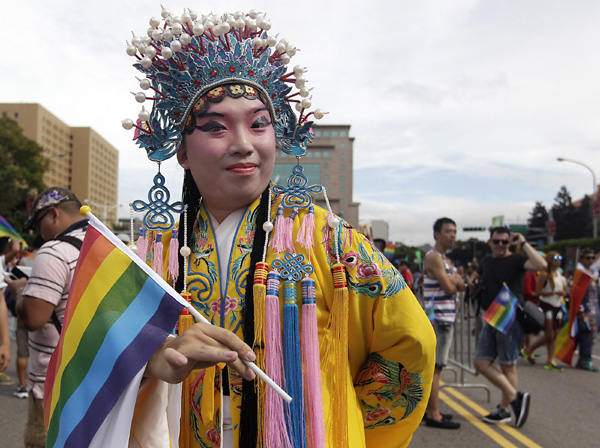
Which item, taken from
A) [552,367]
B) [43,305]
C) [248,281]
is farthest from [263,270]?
[552,367]

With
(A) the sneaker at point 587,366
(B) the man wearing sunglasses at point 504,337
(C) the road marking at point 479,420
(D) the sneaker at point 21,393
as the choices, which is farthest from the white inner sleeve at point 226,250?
(A) the sneaker at point 587,366

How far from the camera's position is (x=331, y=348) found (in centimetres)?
173

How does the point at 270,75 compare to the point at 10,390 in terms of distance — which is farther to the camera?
the point at 10,390

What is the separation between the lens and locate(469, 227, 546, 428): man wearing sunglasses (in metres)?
5.41

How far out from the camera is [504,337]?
5480 mm

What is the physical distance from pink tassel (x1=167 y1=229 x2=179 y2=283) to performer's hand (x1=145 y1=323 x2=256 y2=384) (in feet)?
1.67

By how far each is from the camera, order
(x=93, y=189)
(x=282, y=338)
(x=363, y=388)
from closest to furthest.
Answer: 1. (x=282, y=338)
2. (x=363, y=388)
3. (x=93, y=189)

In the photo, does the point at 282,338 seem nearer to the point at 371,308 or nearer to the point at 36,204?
the point at 371,308

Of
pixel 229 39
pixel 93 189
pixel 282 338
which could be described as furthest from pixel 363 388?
pixel 93 189

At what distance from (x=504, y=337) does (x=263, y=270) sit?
14.5 feet

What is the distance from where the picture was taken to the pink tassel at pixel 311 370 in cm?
165

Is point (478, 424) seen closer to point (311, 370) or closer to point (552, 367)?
point (552, 367)

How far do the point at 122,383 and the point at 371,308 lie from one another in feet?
2.65

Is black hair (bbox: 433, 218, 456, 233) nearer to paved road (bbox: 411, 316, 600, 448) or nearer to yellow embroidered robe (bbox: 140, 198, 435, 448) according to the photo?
paved road (bbox: 411, 316, 600, 448)
